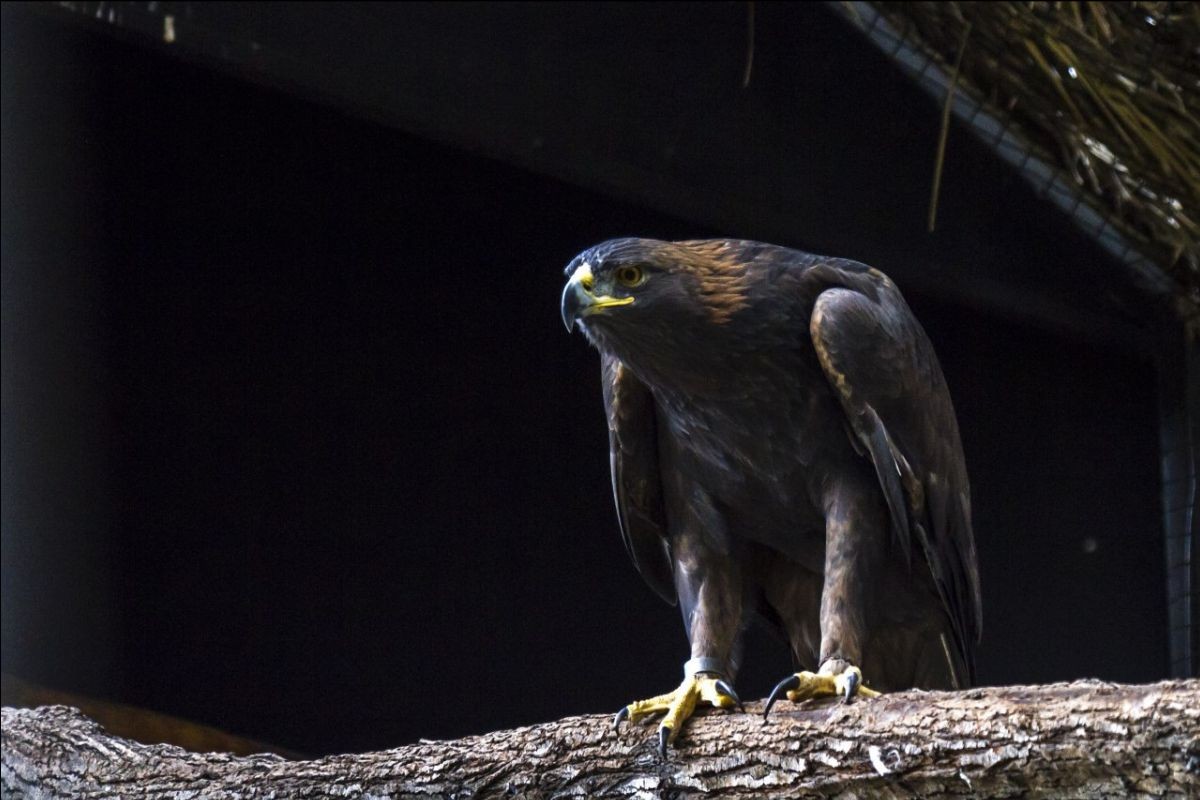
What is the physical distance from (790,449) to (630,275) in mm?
451

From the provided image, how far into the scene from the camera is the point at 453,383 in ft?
13.8

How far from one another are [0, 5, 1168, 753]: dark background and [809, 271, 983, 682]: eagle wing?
Result: 1.05 m

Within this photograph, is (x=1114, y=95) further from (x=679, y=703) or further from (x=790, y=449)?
(x=679, y=703)

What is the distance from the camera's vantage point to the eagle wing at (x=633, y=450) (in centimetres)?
301

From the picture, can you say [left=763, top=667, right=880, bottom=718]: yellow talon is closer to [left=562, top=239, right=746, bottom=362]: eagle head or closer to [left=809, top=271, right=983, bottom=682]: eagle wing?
[left=809, top=271, right=983, bottom=682]: eagle wing

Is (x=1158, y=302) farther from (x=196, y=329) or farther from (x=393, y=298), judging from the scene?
(x=196, y=329)

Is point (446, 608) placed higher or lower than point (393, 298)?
lower

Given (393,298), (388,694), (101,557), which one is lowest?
(388,694)

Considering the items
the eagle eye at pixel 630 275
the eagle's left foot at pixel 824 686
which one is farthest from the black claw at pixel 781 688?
the eagle eye at pixel 630 275

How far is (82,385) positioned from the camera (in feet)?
12.5

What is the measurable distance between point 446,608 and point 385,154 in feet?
4.16

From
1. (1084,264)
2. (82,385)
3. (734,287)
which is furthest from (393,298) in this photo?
(1084,264)

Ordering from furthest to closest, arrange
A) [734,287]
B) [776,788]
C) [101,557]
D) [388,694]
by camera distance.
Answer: [388,694] → [101,557] → [734,287] → [776,788]

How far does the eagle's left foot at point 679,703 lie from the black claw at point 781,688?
0.34ft
